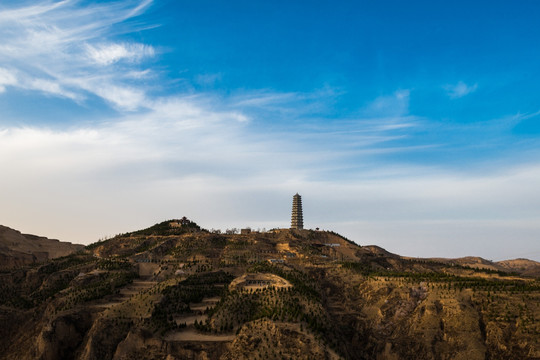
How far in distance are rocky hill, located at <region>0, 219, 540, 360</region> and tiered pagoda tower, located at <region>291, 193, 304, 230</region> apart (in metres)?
51.8

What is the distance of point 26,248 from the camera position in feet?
416

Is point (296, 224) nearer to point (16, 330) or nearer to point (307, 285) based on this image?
point (307, 285)

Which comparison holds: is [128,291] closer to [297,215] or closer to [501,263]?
[297,215]

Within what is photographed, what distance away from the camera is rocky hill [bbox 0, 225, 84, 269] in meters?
115

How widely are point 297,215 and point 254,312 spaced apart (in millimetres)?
88905

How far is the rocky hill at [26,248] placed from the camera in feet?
378

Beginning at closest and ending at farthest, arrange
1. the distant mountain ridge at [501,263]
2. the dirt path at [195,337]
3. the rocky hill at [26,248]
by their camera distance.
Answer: the dirt path at [195,337]
the rocky hill at [26,248]
the distant mountain ridge at [501,263]

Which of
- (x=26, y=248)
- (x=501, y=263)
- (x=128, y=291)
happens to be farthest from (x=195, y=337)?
(x=501, y=263)

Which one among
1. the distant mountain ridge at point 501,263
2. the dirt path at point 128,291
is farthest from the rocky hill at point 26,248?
the distant mountain ridge at point 501,263

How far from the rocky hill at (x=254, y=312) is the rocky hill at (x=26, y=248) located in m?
22.2

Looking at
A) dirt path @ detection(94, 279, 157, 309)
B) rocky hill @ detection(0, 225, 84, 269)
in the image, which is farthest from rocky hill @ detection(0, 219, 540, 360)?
rocky hill @ detection(0, 225, 84, 269)

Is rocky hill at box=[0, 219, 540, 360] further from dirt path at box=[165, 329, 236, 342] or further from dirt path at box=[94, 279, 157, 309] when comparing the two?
dirt path at box=[94, 279, 157, 309]

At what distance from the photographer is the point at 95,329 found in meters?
61.9

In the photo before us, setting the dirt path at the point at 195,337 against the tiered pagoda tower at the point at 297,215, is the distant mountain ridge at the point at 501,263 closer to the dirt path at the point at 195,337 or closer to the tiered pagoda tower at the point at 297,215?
the tiered pagoda tower at the point at 297,215
